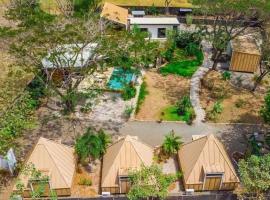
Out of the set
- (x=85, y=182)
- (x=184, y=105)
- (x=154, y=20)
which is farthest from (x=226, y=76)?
(x=85, y=182)

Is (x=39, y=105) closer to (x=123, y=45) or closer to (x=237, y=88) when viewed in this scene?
(x=123, y=45)

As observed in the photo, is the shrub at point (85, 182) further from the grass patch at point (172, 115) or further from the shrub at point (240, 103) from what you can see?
the shrub at point (240, 103)

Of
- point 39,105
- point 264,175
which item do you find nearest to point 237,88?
point 264,175

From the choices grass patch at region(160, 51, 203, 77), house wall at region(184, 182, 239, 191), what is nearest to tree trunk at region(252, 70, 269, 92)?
grass patch at region(160, 51, 203, 77)

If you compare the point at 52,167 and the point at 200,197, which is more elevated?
the point at 52,167

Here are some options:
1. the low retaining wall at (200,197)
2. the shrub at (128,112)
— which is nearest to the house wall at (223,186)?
the low retaining wall at (200,197)

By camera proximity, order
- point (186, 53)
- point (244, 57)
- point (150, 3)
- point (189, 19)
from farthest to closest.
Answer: point (150, 3), point (189, 19), point (186, 53), point (244, 57)

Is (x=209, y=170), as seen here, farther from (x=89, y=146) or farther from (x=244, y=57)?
(x=244, y=57)
